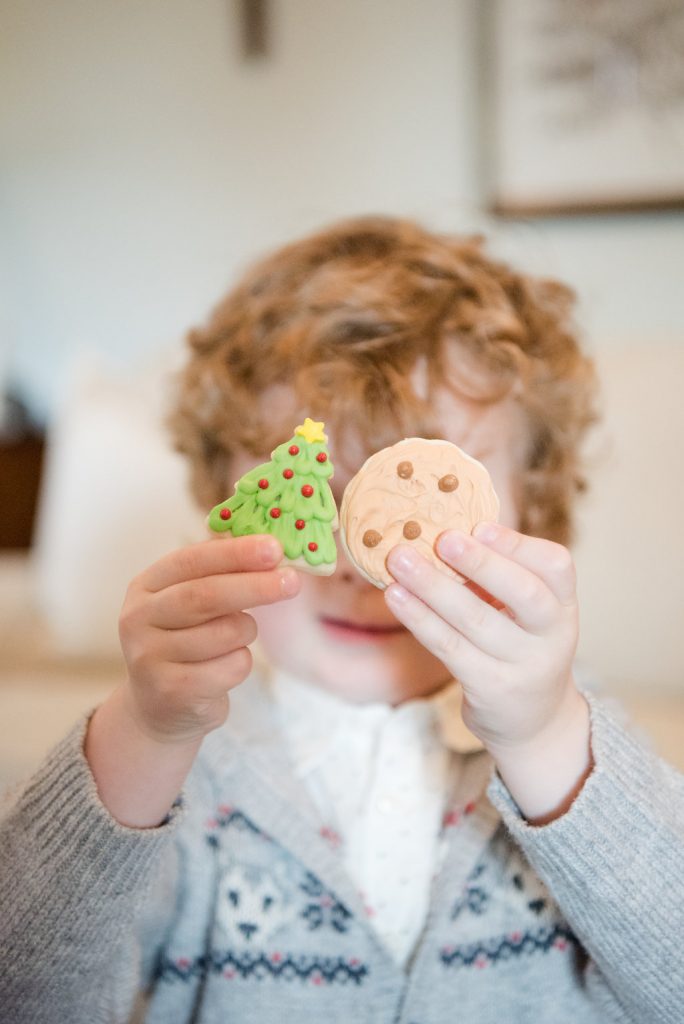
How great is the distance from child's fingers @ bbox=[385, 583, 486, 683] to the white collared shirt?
0.83 feet

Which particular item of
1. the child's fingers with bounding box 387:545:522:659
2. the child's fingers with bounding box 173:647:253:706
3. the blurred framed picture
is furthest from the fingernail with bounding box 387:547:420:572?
the blurred framed picture

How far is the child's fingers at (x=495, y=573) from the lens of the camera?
17.4 inches

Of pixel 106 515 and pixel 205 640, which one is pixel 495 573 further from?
pixel 106 515

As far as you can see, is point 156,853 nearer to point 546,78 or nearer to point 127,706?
point 127,706

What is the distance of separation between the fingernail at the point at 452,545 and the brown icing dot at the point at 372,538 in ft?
0.23

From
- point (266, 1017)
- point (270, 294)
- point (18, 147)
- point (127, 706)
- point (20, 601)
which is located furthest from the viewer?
point (18, 147)

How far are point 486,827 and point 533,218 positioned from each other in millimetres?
1218

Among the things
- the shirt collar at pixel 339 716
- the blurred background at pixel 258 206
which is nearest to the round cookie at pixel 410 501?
the shirt collar at pixel 339 716

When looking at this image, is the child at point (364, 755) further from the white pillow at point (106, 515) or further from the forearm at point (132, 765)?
the white pillow at point (106, 515)

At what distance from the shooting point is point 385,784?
70 cm

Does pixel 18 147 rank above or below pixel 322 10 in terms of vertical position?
below

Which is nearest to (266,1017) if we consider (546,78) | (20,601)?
(20,601)

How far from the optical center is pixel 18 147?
1750mm

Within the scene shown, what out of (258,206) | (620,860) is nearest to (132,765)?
(620,860)
